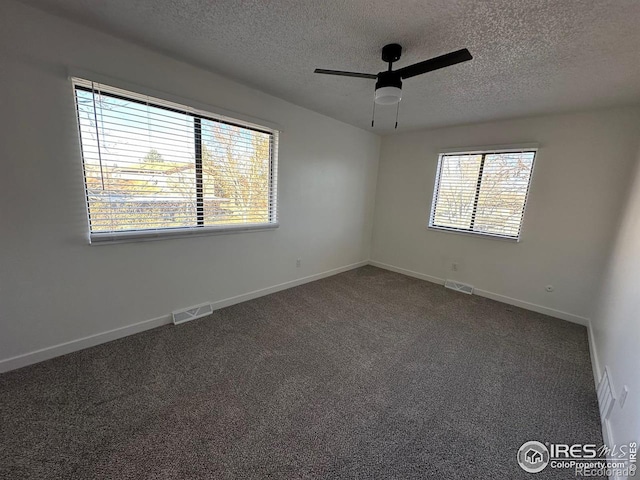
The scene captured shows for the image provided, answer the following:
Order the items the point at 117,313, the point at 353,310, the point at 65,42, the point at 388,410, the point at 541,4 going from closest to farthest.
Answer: the point at 541,4 → the point at 388,410 → the point at 65,42 → the point at 117,313 → the point at 353,310

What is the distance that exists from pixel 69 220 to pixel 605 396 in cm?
397

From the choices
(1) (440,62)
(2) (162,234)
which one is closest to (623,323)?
(1) (440,62)

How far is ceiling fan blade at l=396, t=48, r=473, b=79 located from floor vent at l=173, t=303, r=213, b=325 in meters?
2.75

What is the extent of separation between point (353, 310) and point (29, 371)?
2725mm

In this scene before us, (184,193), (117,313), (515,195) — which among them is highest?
(515,195)

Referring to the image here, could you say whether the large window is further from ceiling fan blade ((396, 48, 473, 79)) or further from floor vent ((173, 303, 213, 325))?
ceiling fan blade ((396, 48, 473, 79))

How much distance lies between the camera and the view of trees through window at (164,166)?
198 centimetres

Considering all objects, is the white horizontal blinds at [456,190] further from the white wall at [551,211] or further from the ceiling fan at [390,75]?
the ceiling fan at [390,75]

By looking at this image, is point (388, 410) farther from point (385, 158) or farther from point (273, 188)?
point (385, 158)

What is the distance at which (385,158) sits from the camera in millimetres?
4457

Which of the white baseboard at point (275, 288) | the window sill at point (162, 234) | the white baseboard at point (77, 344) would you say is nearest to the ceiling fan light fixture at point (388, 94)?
the window sill at point (162, 234)

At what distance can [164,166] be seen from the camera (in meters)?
2.29

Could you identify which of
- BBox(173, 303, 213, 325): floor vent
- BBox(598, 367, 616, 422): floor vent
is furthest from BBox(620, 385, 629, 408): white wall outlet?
BBox(173, 303, 213, 325): floor vent

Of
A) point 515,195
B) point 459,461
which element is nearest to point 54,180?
point 459,461
